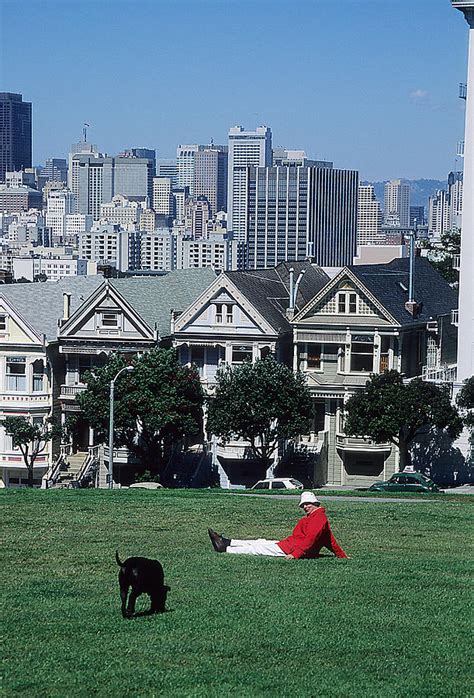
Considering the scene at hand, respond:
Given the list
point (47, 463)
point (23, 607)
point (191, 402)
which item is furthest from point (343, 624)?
point (47, 463)

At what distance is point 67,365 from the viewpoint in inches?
2095

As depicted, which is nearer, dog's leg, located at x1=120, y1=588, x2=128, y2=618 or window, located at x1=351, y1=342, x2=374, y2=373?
dog's leg, located at x1=120, y1=588, x2=128, y2=618

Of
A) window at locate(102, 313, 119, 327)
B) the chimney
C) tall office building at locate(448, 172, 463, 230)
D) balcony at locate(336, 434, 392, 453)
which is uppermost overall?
tall office building at locate(448, 172, 463, 230)

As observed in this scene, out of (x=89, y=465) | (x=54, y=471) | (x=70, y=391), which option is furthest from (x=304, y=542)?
(x=70, y=391)

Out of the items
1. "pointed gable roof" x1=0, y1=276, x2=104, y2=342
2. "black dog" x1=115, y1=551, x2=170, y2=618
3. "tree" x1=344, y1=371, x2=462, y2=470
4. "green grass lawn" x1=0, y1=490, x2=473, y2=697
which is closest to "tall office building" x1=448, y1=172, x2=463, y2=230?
"tree" x1=344, y1=371, x2=462, y2=470

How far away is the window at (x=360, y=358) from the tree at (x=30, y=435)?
34.8ft

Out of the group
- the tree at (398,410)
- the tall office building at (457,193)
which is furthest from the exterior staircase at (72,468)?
the tall office building at (457,193)

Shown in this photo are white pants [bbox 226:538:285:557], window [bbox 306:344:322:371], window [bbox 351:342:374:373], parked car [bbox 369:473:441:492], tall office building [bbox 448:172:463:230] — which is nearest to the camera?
white pants [bbox 226:538:285:557]

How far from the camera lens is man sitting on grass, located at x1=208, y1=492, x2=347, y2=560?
17.7 m

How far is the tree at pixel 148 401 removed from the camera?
158 feet

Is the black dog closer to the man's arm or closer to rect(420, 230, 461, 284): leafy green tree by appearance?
the man's arm

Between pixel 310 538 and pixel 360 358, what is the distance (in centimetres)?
3306

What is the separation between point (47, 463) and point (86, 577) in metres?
35.8

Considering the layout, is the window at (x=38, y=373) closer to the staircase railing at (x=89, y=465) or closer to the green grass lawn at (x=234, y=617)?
the staircase railing at (x=89, y=465)
